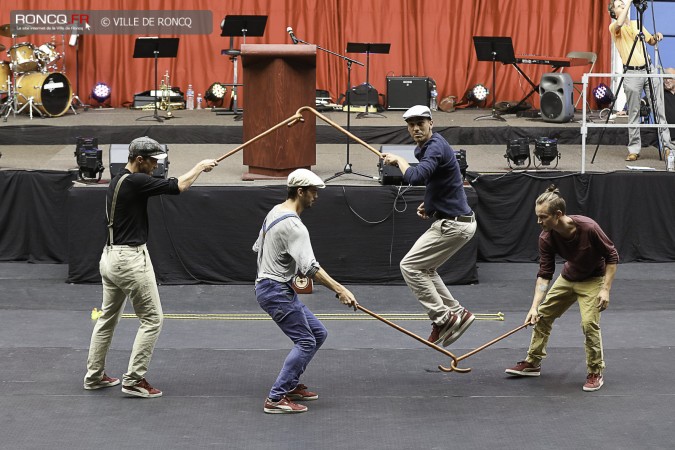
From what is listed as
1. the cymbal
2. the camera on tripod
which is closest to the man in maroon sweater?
the camera on tripod

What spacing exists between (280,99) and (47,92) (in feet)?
19.9

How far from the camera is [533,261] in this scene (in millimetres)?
13711

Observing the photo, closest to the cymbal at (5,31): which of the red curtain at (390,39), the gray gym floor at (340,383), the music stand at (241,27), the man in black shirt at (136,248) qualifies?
the red curtain at (390,39)

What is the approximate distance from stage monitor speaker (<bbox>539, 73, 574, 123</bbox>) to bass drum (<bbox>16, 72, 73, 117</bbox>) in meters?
7.19

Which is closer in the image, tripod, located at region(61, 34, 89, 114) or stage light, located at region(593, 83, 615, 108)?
tripod, located at region(61, 34, 89, 114)

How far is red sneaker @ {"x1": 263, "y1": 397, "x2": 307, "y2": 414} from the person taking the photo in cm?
804

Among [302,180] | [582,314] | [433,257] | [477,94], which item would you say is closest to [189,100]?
[477,94]

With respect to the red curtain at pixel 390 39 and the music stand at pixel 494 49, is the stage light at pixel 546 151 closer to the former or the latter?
the music stand at pixel 494 49

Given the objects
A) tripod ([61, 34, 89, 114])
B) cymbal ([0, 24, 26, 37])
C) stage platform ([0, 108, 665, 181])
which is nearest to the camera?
stage platform ([0, 108, 665, 181])

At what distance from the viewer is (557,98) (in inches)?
650

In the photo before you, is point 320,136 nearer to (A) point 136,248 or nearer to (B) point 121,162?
(B) point 121,162

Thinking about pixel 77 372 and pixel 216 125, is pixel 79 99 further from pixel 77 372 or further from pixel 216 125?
pixel 77 372

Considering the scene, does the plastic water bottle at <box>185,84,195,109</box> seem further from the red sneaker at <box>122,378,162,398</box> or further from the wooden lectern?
the red sneaker at <box>122,378,162,398</box>

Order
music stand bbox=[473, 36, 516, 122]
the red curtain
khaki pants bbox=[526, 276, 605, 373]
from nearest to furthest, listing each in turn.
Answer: khaki pants bbox=[526, 276, 605, 373], music stand bbox=[473, 36, 516, 122], the red curtain
